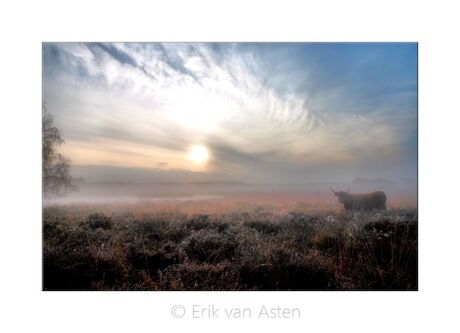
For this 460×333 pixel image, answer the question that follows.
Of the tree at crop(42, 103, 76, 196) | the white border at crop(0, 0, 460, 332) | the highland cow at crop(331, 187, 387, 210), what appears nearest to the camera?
the white border at crop(0, 0, 460, 332)

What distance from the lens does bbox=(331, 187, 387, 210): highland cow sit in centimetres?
402

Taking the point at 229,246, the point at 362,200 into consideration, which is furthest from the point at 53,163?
the point at 362,200

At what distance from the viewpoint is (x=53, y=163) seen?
394 cm

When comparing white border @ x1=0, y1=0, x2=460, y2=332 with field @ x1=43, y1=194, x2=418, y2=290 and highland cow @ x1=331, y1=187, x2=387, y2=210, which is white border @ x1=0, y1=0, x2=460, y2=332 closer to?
field @ x1=43, y1=194, x2=418, y2=290

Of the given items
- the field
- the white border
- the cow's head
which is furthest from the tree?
the cow's head

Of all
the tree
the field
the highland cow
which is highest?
the tree

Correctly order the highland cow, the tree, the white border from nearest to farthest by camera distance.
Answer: the white border → the tree → the highland cow

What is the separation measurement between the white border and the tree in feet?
0.33

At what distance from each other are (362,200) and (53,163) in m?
4.10
